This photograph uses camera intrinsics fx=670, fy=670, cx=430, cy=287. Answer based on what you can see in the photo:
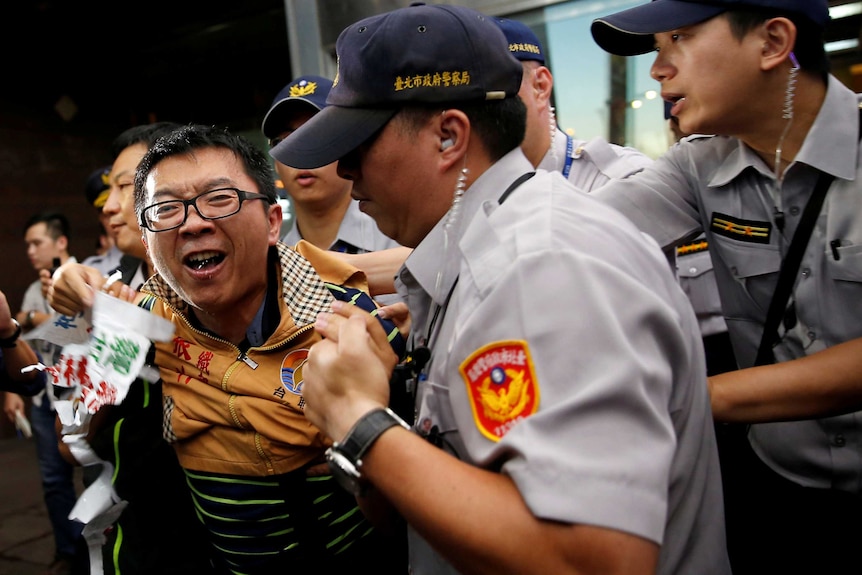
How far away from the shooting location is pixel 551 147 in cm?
258

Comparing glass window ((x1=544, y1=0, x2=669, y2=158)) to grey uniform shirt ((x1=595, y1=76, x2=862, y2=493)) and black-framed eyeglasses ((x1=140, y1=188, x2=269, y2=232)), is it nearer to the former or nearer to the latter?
grey uniform shirt ((x1=595, y1=76, x2=862, y2=493))

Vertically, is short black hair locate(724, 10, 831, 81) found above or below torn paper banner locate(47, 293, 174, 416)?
above

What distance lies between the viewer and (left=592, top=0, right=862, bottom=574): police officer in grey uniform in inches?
65.9

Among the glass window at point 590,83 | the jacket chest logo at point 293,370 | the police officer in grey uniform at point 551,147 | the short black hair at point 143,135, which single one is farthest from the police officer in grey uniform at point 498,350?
the glass window at point 590,83

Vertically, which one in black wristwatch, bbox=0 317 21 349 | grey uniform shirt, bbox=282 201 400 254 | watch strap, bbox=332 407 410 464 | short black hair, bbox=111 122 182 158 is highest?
short black hair, bbox=111 122 182 158

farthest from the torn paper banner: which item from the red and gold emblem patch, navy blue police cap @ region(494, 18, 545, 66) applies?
navy blue police cap @ region(494, 18, 545, 66)

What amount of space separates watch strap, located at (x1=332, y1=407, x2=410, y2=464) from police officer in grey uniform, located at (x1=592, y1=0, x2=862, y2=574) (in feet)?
3.22

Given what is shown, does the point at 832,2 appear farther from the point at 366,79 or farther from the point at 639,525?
the point at 639,525

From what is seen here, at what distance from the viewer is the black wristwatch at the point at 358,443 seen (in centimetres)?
105

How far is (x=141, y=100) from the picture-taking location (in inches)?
370

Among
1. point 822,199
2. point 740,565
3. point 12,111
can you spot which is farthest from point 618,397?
point 12,111

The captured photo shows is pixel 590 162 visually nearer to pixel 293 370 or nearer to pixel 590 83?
pixel 293 370

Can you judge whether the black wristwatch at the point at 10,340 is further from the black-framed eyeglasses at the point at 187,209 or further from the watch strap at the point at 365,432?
the watch strap at the point at 365,432

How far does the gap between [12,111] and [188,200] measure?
7.70m
